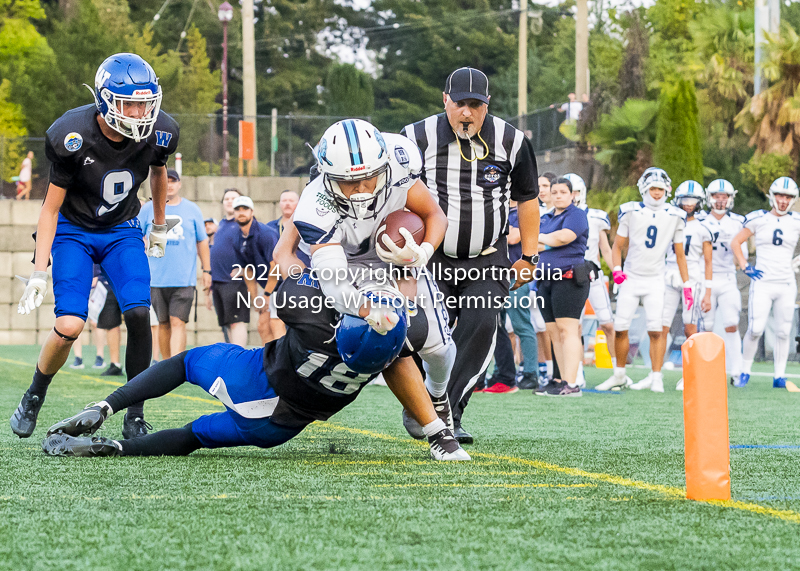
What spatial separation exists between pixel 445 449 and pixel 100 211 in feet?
6.63

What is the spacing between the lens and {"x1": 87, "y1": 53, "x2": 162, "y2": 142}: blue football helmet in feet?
15.7

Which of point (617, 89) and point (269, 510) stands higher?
point (617, 89)

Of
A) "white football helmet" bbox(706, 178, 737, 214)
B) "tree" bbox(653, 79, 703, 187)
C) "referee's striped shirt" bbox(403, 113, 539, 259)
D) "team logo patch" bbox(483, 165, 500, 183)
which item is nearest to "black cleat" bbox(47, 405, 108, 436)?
"referee's striped shirt" bbox(403, 113, 539, 259)

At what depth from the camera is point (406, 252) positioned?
13.5 ft

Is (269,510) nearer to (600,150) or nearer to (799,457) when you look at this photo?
(799,457)

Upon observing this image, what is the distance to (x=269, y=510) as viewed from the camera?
321cm

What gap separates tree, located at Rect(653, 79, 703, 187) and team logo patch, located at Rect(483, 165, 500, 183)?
Answer: 14113 mm

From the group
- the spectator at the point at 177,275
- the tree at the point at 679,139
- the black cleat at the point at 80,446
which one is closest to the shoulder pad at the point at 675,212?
the spectator at the point at 177,275

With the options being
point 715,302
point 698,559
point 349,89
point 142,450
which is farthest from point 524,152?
point 349,89

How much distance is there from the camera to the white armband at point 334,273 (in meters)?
4.00

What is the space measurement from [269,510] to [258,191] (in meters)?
17.4

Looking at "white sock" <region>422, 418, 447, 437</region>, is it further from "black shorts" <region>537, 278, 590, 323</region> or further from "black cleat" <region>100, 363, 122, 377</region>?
"black cleat" <region>100, 363, 122, 377</region>

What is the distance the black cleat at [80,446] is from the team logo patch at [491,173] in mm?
2265

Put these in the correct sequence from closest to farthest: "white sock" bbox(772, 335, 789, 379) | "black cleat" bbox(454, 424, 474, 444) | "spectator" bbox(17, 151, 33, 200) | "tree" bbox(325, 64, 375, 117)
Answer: "black cleat" bbox(454, 424, 474, 444), "white sock" bbox(772, 335, 789, 379), "spectator" bbox(17, 151, 33, 200), "tree" bbox(325, 64, 375, 117)
